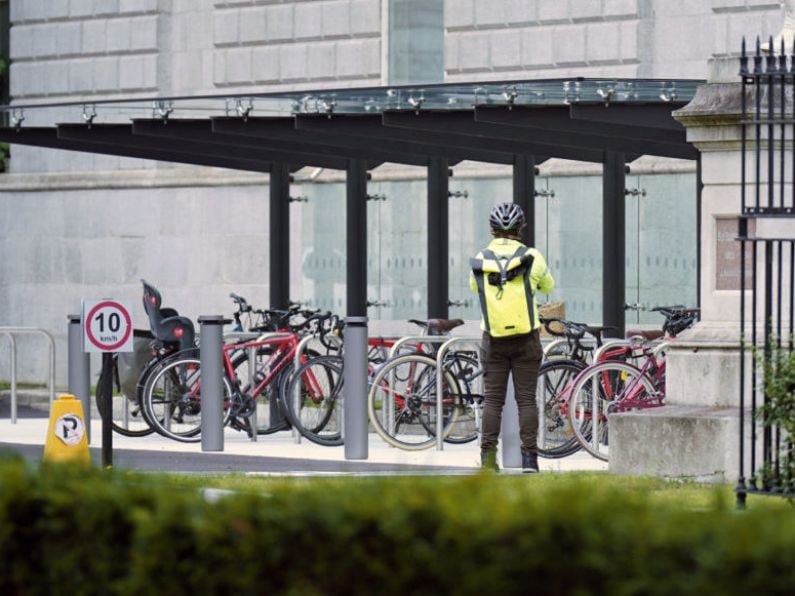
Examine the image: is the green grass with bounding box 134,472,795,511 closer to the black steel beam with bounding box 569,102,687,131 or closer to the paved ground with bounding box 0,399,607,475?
the paved ground with bounding box 0,399,607,475

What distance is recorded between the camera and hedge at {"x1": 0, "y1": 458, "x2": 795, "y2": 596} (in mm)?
4664

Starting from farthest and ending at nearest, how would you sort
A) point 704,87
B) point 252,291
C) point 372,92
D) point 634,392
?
point 252,291
point 372,92
point 634,392
point 704,87

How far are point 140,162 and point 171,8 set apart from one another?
75.3 inches

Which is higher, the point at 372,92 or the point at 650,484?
the point at 372,92

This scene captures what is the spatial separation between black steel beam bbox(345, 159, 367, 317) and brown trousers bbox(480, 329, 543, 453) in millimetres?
5508

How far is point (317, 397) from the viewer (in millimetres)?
16109

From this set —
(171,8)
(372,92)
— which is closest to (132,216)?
(171,8)

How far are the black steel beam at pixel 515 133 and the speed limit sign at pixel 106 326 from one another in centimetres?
361

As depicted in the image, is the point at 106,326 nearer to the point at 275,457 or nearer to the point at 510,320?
the point at 275,457

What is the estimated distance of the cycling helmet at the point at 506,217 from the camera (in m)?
12.8

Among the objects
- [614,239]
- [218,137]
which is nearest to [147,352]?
[218,137]

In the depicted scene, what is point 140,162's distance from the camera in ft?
85.0

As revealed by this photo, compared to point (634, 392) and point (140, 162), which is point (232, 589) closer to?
point (634, 392)

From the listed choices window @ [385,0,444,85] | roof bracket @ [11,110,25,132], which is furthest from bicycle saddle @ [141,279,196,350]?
window @ [385,0,444,85]
